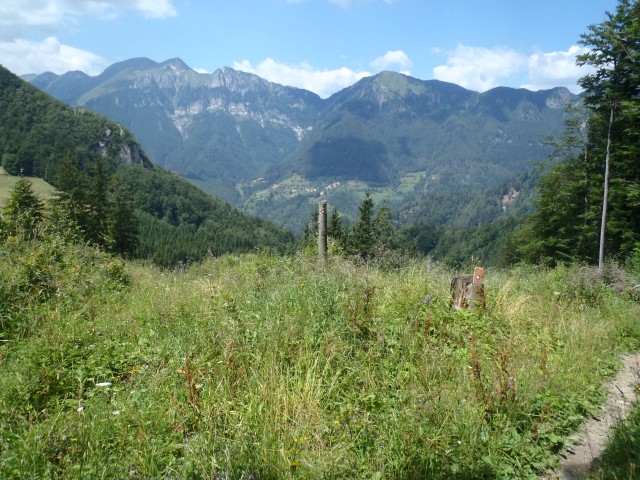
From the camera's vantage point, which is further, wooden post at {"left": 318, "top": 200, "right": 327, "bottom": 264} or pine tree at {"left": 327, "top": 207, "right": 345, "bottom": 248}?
pine tree at {"left": 327, "top": 207, "right": 345, "bottom": 248}

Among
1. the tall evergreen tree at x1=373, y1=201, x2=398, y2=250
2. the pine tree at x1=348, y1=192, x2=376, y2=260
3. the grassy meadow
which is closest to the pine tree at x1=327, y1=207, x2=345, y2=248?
the pine tree at x1=348, y1=192, x2=376, y2=260

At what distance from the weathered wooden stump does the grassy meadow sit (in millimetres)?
173

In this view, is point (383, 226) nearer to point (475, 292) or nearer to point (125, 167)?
point (475, 292)

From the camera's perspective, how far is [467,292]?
5.86m

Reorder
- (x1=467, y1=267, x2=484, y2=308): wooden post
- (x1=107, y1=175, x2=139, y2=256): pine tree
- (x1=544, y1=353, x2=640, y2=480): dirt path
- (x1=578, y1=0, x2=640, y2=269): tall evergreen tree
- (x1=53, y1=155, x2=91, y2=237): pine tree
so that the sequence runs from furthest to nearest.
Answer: (x1=107, y1=175, x2=139, y2=256): pine tree, (x1=53, y1=155, x2=91, y2=237): pine tree, (x1=578, y1=0, x2=640, y2=269): tall evergreen tree, (x1=467, y1=267, x2=484, y2=308): wooden post, (x1=544, y1=353, x2=640, y2=480): dirt path

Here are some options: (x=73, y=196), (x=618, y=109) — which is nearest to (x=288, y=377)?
(x=618, y=109)

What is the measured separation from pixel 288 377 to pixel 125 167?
170389mm

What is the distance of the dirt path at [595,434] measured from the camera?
10.6ft

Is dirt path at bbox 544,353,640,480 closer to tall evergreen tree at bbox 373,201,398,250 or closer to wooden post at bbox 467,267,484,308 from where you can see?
wooden post at bbox 467,267,484,308

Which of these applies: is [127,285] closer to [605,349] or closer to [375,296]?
[375,296]

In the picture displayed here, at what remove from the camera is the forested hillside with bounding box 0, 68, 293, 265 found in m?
117

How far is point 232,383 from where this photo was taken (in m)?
3.79

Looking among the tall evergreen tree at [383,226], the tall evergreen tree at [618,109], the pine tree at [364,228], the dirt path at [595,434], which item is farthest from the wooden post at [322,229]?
the pine tree at [364,228]

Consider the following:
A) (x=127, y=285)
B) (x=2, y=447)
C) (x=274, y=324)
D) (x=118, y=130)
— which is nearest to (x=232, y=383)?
(x=274, y=324)
